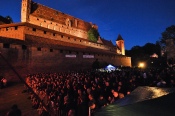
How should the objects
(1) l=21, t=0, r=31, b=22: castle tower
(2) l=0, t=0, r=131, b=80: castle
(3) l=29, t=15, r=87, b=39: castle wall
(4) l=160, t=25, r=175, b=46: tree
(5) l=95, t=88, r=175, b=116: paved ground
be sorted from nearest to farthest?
(5) l=95, t=88, r=175, b=116: paved ground → (2) l=0, t=0, r=131, b=80: castle → (1) l=21, t=0, r=31, b=22: castle tower → (3) l=29, t=15, r=87, b=39: castle wall → (4) l=160, t=25, r=175, b=46: tree

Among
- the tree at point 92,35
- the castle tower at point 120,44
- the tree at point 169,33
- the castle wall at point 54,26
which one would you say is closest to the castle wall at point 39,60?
the castle wall at point 54,26

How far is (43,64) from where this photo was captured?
22500 mm

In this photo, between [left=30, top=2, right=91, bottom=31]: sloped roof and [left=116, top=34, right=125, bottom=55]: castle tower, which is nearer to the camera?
[left=30, top=2, right=91, bottom=31]: sloped roof

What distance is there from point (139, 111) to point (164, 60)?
1647 inches

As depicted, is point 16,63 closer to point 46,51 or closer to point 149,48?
point 46,51

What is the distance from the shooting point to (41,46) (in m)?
Answer: 22.7

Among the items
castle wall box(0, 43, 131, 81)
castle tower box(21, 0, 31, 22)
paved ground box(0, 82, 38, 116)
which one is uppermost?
castle tower box(21, 0, 31, 22)

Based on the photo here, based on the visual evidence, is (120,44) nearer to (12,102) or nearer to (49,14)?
(49,14)

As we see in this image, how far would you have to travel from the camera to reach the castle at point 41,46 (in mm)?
19562

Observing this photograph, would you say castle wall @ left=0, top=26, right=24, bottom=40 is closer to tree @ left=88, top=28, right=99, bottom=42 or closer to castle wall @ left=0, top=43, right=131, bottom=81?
castle wall @ left=0, top=43, right=131, bottom=81

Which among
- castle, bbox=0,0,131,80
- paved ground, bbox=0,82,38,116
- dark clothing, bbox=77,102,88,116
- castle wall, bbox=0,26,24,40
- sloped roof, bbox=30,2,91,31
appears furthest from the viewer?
sloped roof, bbox=30,2,91,31

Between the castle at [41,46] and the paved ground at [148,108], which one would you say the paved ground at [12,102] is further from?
the paved ground at [148,108]

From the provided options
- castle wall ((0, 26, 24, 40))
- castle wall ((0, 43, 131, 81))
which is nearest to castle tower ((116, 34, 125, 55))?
castle wall ((0, 43, 131, 81))

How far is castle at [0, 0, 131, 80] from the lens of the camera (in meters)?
19.6
